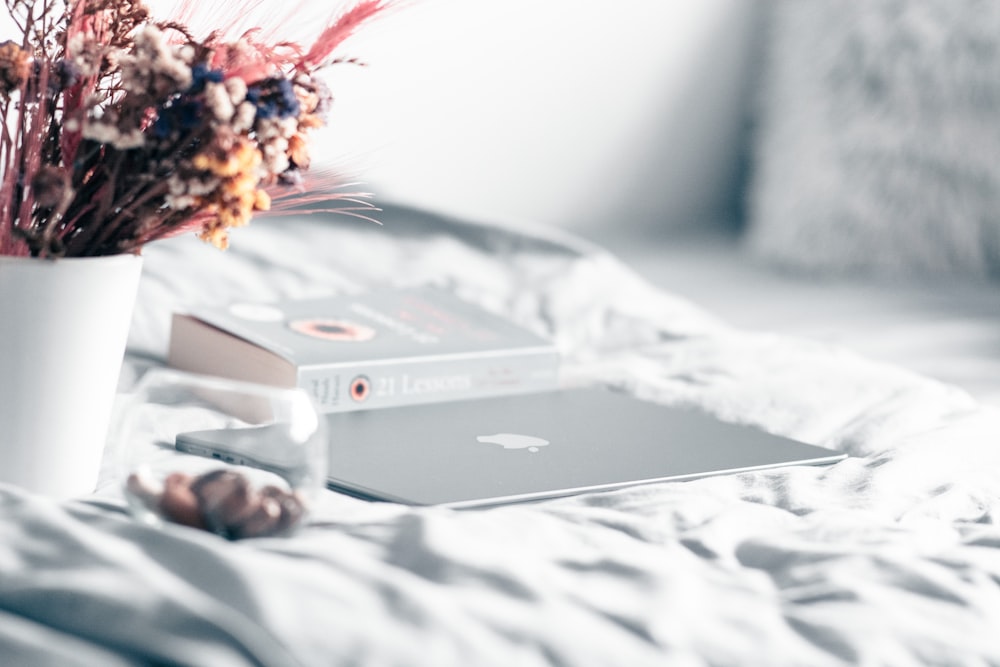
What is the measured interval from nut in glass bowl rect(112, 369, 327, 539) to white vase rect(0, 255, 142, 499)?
0.07 metres

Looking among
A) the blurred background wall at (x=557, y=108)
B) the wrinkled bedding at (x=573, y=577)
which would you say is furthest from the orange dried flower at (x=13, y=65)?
the blurred background wall at (x=557, y=108)

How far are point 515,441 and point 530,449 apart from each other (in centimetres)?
2

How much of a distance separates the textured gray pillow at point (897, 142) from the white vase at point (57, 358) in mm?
1443

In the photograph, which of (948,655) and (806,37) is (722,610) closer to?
(948,655)

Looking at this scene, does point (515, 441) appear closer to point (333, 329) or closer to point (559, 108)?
point (333, 329)

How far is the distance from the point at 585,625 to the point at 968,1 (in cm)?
154

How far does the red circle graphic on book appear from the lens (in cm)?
114

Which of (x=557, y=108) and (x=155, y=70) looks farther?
(x=557, y=108)

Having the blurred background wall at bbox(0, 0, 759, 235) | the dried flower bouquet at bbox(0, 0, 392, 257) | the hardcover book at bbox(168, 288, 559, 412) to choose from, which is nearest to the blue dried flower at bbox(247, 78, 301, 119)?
the dried flower bouquet at bbox(0, 0, 392, 257)

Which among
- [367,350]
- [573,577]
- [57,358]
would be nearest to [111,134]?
[57,358]

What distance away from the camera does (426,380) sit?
1.13 metres

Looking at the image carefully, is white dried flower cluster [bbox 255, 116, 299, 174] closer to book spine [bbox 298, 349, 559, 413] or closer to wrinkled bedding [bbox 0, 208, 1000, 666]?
wrinkled bedding [bbox 0, 208, 1000, 666]

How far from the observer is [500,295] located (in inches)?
61.2

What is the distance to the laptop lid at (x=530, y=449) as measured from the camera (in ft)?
2.81
